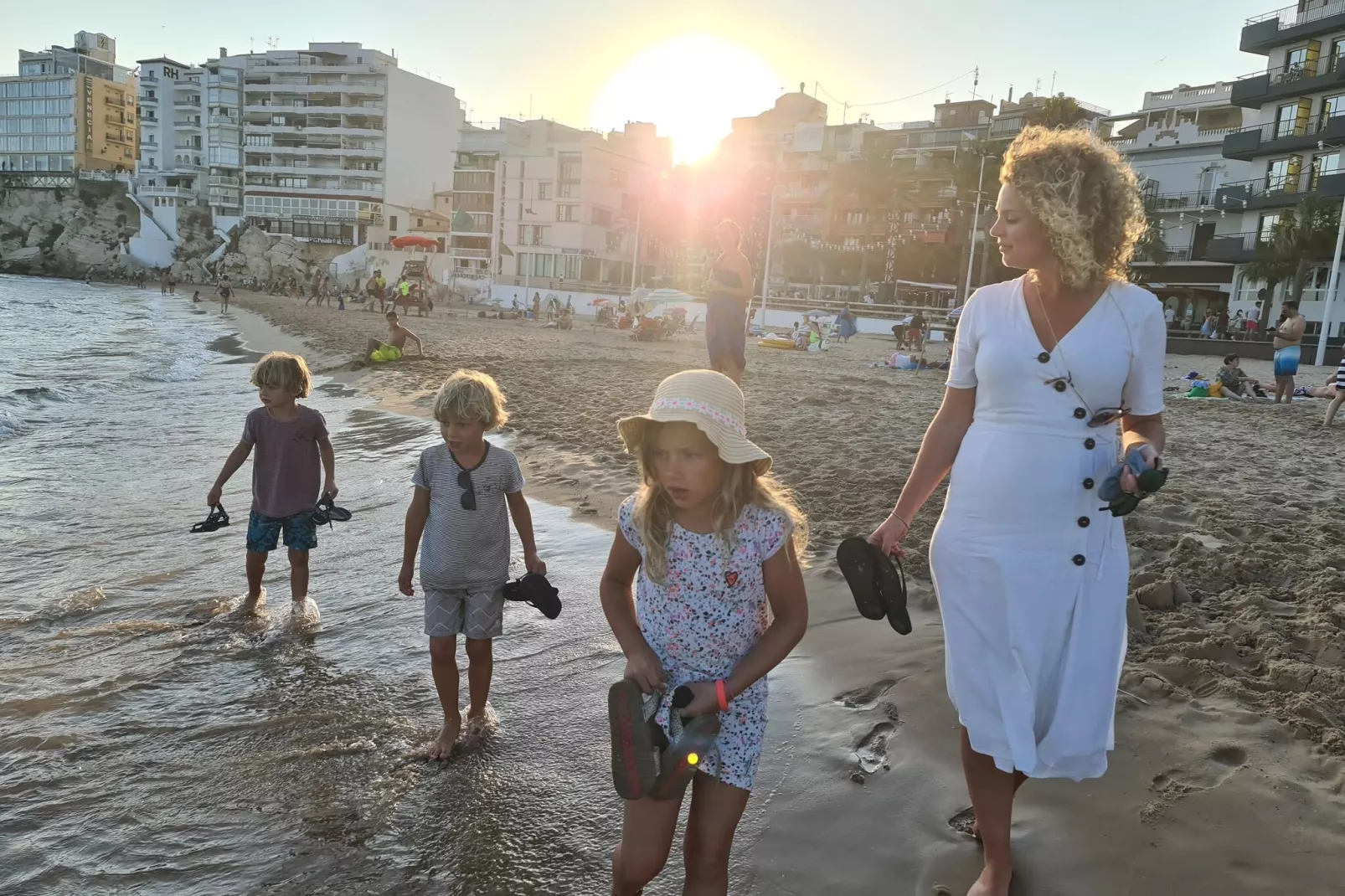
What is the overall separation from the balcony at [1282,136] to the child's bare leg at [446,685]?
42.6 m

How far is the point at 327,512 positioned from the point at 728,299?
4553 mm

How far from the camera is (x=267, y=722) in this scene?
3.51 m

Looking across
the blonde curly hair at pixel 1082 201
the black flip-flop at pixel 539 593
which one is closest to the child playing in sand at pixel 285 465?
the black flip-flop at pixel 539 593

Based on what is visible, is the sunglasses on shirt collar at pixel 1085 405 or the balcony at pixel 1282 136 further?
the balcony at pixel 1282 136

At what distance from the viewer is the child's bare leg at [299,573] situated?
→ 4.48 metres

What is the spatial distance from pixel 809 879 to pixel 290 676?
105 inches

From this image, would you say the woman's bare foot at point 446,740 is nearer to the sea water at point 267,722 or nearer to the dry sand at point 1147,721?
the sea water at point 267,722

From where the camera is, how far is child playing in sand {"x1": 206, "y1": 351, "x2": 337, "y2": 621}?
433 centimetres

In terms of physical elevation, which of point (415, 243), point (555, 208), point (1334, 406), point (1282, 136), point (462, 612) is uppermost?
point (1282, 136)

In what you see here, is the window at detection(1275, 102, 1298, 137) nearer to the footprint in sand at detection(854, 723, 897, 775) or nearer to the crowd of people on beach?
the footprint in sand at detection(854, 723, 897, 775)

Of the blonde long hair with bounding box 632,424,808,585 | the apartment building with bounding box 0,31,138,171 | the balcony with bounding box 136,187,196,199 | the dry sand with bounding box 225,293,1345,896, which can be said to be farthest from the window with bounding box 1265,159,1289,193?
the apartment building with bounding box 0,31,138,171

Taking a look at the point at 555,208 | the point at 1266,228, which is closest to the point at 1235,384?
the point at 1266,228

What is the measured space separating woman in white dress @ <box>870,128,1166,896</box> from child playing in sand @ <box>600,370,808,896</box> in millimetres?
482

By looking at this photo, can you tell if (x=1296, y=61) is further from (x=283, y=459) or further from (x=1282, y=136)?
(x=283, y=459)
